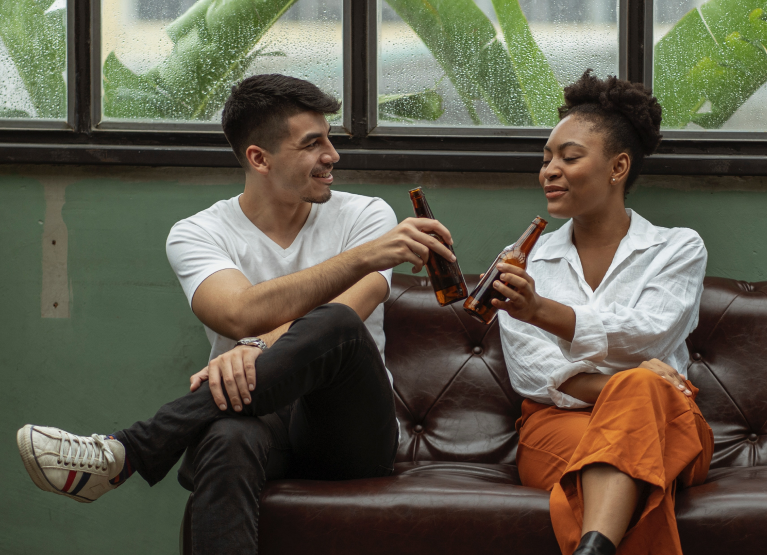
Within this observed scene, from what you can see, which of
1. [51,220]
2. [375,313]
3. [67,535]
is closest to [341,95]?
[375,313]

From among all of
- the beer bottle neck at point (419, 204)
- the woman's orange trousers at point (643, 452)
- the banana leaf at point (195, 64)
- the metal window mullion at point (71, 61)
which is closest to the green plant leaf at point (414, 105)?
the banana leaf at point (195, 64)

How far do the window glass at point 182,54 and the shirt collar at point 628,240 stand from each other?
899 millimetres

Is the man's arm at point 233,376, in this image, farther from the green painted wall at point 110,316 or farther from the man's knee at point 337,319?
the green painted wall at point 110,316

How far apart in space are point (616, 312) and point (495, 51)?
109 centimetres

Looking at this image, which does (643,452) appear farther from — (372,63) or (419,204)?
(372,63)

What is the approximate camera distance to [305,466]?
1437 millimetres

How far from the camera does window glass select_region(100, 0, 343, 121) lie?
85.8 inches

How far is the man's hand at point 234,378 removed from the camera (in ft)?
4.11

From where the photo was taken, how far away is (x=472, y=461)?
5.61ft

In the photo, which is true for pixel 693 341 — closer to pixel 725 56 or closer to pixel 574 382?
pixel 574 382

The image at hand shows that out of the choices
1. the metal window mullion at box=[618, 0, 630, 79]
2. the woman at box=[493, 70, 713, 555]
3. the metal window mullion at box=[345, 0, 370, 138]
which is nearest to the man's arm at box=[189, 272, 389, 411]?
the woman at box=[493, 70, 713, 555]

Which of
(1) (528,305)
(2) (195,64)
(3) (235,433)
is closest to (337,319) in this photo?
(3) (235,433)

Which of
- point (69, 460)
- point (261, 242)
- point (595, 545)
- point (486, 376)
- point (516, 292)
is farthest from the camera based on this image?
point (486, 376)

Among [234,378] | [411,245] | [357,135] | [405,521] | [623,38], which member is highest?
[623,38]
